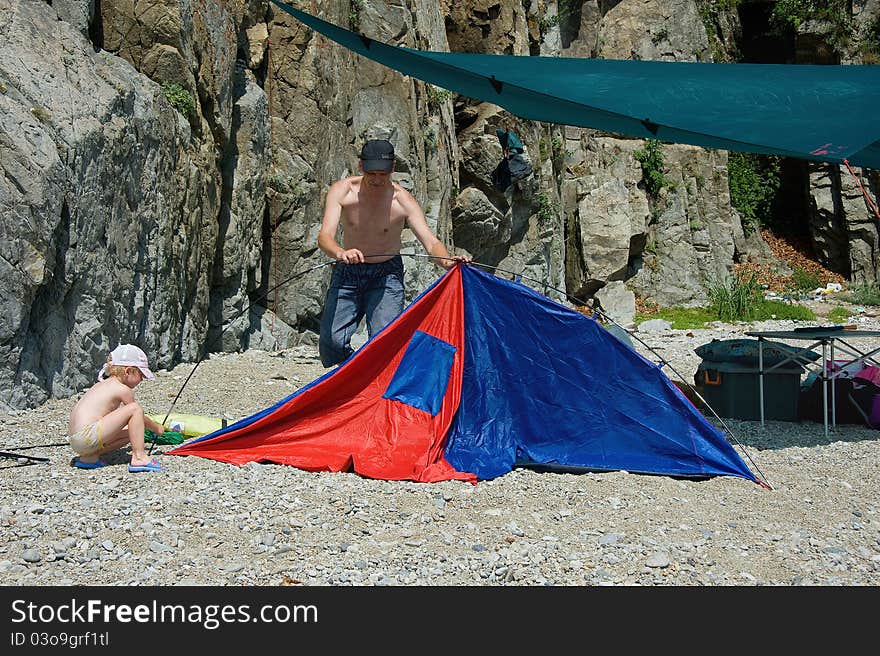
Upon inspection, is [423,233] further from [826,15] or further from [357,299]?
[826,15]

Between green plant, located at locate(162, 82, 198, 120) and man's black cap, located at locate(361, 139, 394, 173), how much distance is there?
3268mm

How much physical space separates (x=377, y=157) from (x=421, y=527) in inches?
81.1

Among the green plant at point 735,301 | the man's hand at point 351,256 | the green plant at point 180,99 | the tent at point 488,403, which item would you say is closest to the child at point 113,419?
the tent at point 488,403

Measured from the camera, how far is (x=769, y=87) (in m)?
5.19

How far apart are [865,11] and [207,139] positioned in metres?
14.6

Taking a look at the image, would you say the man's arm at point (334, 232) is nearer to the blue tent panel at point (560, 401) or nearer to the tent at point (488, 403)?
the tent at point (488, 403)

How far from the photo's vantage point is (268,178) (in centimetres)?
873

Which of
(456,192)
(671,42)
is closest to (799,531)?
(456,192)

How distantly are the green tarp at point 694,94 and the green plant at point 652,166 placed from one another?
32.4ft

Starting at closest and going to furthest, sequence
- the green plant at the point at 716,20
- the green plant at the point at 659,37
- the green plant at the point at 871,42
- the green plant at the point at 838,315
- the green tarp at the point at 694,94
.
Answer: the green tarp at the point at 694,94 → the green plant at the point at 838,315 → the green plant at the point at 871,42 → the green plant at the point at 659,37 → the green plant at the point at 716,20

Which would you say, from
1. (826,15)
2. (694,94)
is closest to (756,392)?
(694,94)

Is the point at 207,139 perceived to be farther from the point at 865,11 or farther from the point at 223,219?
the point at 865,11

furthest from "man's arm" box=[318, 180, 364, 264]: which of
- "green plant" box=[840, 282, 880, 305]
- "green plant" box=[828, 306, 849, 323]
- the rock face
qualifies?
"green plant" box=[840, 282, 880, 305]

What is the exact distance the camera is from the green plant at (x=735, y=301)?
45.9ft
